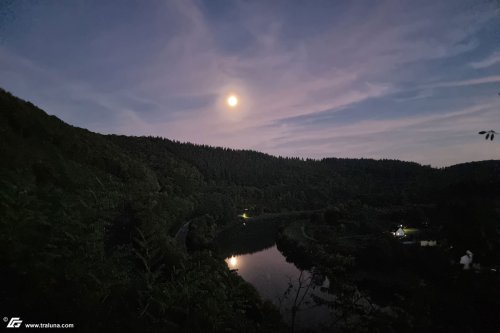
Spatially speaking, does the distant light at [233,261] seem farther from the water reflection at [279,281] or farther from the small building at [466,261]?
the small building at [466,261]

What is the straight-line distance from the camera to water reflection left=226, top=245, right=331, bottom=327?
34.3 m

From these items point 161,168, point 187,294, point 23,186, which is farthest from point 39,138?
point 161,168

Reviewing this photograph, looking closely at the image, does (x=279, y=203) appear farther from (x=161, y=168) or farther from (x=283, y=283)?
(x=283, y=283)

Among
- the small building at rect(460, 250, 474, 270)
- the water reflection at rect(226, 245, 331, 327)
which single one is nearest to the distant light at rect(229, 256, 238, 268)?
the water reflection at rect(226, 245, 331, 327)

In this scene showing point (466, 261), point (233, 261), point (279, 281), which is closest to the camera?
point (466, 261)

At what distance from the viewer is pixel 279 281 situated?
50.3 m

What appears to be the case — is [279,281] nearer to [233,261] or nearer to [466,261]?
[233,261]

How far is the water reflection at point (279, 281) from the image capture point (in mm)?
34312

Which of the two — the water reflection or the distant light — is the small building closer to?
the water reflection

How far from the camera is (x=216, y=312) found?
8938 millimetres

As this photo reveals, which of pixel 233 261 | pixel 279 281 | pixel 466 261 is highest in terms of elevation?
pixel 466 261

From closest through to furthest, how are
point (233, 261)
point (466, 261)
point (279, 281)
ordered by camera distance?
point (466, 261), point (279, 281), point (233, 261)

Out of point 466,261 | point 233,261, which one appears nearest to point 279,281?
point 233,261

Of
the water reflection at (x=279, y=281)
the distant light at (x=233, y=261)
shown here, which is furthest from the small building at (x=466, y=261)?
the distant light at (x=233, y=261)
